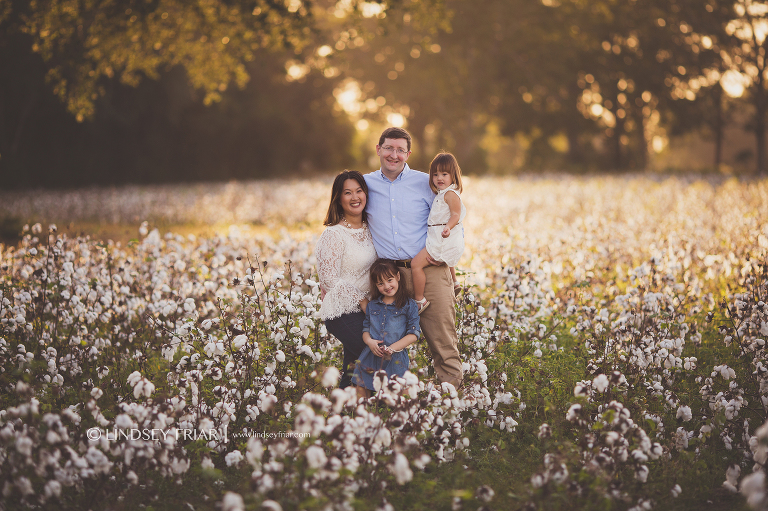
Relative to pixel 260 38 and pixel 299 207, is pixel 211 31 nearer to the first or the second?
pixel 260 38

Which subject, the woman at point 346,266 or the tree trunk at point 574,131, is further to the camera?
the tree trunk at point 574,131

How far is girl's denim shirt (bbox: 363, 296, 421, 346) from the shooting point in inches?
209

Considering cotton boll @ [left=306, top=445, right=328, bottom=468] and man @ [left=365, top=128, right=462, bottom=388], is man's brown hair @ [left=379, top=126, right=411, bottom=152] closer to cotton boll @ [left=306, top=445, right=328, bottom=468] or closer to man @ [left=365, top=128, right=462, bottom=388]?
man @ [left=365, top=128, right=462, bottom=388]

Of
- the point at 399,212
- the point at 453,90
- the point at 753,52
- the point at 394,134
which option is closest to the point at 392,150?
the point at 394,134

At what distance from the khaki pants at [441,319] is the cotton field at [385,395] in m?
0.24

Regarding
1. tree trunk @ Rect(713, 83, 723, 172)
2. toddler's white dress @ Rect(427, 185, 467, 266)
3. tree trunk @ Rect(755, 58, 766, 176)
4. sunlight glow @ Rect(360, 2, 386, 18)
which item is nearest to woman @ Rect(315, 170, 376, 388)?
toddler's white dress @ Rect(427, 185, 467, 266)

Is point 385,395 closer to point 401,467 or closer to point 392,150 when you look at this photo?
point 401,467

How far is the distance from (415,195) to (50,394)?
409 cm

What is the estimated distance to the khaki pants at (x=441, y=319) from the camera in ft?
18.2

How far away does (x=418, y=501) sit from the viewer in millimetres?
4461

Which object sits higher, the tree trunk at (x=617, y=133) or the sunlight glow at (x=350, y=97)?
the sunlight glow at (x=350, y=97)

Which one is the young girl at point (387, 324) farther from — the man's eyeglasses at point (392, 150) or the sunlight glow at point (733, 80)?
the sunlight glow at point (733, 80)

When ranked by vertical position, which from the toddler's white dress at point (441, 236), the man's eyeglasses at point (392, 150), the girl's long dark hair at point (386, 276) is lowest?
the girl's long dark hair at point (386, 276)

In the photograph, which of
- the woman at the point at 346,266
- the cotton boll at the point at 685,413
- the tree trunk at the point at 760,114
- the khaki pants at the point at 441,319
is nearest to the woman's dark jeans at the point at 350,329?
the woman at the point at 346,266
